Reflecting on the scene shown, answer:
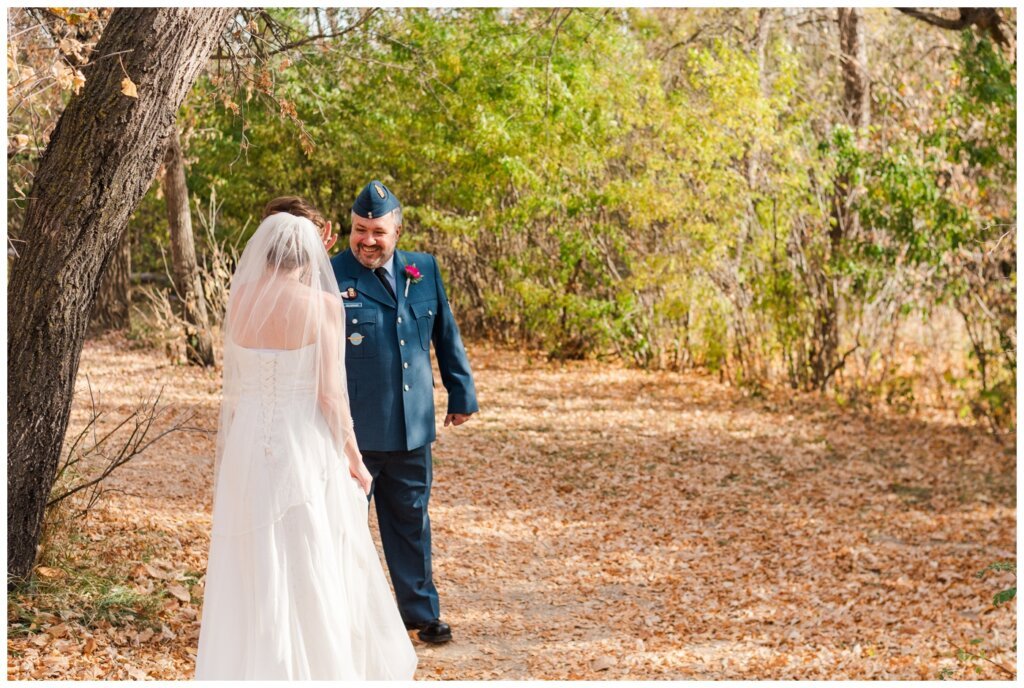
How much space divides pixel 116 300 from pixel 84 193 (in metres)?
13.0

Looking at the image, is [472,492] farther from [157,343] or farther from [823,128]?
[823,128]

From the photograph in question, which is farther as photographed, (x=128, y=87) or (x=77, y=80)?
(x=128, y=87)

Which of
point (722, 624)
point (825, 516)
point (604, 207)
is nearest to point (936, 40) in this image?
point (604, 207)

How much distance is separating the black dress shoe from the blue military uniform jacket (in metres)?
0.91

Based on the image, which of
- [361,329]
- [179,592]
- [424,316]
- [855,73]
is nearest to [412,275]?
[424,316]

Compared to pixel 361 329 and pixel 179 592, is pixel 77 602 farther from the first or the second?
pixel 361 329

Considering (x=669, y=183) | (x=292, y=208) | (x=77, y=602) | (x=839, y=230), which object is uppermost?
(x=669, y=183)

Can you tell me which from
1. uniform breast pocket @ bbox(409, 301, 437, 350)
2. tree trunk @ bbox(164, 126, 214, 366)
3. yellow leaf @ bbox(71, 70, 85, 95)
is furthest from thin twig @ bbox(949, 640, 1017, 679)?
tree trunk @ bbox(164, 126, 214, 366)

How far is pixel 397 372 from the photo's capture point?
5.08 metres

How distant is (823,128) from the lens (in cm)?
1445

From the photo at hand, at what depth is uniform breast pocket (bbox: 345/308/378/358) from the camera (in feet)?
16.5

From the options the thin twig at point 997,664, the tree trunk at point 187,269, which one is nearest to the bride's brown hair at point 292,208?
the thin twig at point 997,664

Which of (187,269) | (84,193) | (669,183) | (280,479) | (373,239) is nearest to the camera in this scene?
(280,479)

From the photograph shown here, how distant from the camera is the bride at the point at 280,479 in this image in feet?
12.9
